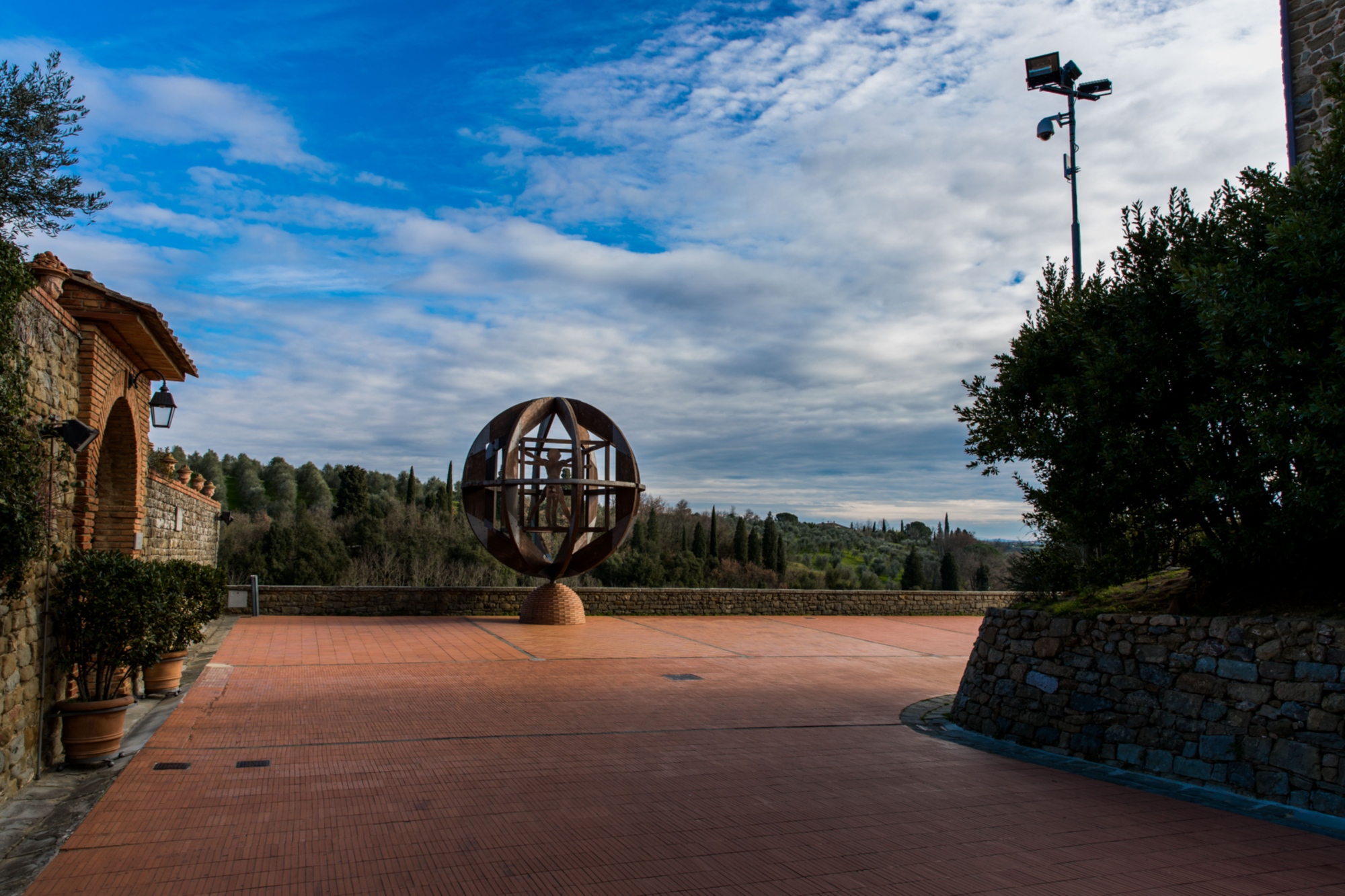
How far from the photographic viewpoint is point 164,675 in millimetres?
8758

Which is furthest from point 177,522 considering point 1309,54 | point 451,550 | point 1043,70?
point 451,550

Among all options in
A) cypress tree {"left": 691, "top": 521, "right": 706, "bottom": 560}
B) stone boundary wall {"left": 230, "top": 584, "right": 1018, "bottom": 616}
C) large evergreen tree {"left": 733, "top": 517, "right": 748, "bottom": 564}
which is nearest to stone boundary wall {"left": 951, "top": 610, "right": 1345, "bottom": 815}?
stone boundary wall {"left": 230, "top": 584, "right": 1018, "bottom": 616}

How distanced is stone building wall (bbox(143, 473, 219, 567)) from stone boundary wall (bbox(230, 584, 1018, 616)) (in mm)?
1454

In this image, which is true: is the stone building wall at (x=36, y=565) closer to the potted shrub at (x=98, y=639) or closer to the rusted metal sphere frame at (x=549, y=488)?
the potted shrub at (x=98, y=639)

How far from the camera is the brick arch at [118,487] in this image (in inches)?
355

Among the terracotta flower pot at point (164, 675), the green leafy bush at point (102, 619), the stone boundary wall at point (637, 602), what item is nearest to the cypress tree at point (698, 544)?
the stone boundary wall at point (637, 602)

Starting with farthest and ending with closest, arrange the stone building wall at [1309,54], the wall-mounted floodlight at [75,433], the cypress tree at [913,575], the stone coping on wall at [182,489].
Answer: the cypress tree at [913,575], the stone coping on wall at [182,489], the stone building wall at [1309,54], the wall-mounted floodlight at [75,433]

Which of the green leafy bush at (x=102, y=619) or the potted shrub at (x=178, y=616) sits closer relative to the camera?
the green leafy bush at (x=102, y=619)

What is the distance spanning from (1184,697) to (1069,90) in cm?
764

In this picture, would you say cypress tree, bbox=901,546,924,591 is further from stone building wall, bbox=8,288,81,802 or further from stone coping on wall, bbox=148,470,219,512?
stone building wall, bbox=8,288,81,802

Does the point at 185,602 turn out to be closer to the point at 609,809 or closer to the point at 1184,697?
the point at 609,809

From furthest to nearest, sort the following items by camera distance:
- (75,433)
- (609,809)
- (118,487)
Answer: (118,487) → (75,433) → (609,809)

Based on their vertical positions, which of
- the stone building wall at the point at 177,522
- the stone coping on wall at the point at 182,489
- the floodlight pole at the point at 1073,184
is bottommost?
the stone building wall at the point at 177,522

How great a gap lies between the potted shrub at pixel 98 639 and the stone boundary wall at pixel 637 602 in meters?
10.8
